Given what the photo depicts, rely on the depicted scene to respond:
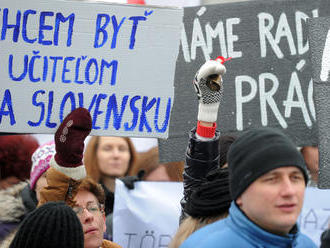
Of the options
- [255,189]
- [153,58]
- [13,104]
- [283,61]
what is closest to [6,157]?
[13,104]

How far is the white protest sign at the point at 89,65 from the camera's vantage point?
3414 mm

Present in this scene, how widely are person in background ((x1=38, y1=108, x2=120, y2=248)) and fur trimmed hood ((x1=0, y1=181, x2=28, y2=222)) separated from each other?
60 centimetres

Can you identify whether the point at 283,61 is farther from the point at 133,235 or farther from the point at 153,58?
the point at 133,235

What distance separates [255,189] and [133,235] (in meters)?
2.43

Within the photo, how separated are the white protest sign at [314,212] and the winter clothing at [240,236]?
7.59 ft

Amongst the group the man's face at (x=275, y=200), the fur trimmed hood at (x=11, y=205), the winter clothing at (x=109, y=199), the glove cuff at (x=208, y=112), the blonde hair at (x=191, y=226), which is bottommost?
the winter clothing at (x=109, y=199)

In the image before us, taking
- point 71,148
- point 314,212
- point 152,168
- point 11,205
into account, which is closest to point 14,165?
point 11,205

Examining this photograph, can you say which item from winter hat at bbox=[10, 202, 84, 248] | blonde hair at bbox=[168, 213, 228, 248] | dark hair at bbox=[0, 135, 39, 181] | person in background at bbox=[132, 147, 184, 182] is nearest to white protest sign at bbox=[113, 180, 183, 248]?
person in background at bbox=[132, 147, 184, 182]

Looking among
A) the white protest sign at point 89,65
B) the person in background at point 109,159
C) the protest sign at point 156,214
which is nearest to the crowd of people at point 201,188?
the protest sign at point 156,214

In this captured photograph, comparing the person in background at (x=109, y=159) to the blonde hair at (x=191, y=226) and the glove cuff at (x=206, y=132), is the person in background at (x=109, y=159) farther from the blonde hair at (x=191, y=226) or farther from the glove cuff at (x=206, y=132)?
the blonde hair at (x=191, y=226)

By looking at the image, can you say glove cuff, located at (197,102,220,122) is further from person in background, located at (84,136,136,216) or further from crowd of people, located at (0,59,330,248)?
person in background, located at (84,136,136,216)

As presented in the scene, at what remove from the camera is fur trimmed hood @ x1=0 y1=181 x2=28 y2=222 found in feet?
12.0

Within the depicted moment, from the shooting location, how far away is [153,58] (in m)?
3.49

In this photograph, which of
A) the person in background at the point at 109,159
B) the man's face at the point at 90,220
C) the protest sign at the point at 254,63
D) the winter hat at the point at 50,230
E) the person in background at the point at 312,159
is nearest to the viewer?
the winter hat at the point at 50,230
